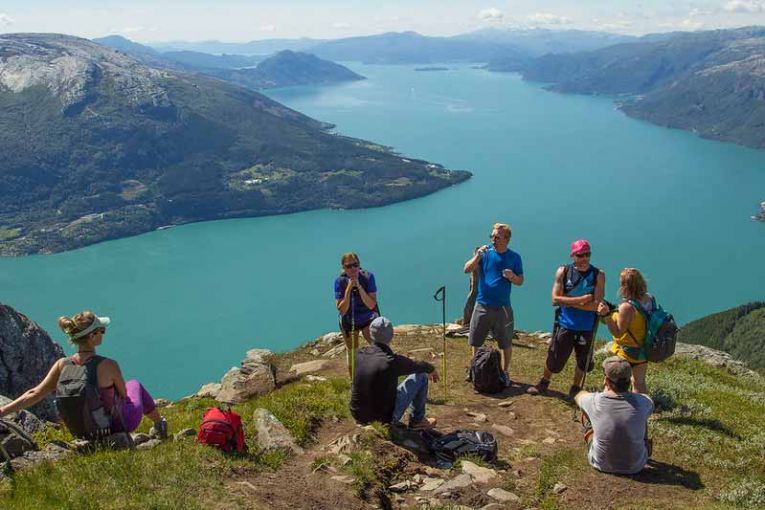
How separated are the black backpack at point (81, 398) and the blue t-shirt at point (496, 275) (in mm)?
6904

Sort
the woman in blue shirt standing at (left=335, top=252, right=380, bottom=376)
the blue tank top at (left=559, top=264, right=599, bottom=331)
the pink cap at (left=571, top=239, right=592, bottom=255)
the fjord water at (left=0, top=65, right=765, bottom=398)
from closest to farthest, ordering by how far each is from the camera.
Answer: the pink cap at (left=571, top=239, right=592, bottom=255), the blue tank top at (left=559, top=264, right=599, bottom=331), the woman in blue shirt standing at (left=335, top=252, right=380, bottom=376), the fjord water at (left=0, top=65, right=765, bottom=398)

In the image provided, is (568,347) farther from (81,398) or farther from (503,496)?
(81,398)

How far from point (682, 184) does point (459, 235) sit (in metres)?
82.5

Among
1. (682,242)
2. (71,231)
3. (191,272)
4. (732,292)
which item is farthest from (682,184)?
(71,231)

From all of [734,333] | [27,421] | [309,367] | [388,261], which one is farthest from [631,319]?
[388,261]

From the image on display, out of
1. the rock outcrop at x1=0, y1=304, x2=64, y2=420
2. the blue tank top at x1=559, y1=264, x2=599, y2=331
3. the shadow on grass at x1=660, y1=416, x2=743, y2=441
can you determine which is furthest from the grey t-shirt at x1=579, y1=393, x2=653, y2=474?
the rock outcrop at x1=0, y1=304, x2=64, y2=420

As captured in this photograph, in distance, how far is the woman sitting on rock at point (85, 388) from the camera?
7496 millimetres

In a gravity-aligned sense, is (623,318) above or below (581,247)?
below

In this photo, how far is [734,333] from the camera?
87188mm

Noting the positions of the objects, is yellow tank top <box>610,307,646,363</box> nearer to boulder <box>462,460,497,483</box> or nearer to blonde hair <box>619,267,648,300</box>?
blonde hair <box>619,267,648,300</box>

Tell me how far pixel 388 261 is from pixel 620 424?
115 meters

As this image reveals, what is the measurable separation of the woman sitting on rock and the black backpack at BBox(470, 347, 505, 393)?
6.70 metres

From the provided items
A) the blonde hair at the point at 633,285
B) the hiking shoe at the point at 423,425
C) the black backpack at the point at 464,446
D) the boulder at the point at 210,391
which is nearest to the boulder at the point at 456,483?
the black backpack at the point at 464,446

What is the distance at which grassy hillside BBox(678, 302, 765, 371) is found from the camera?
84.9 metres
